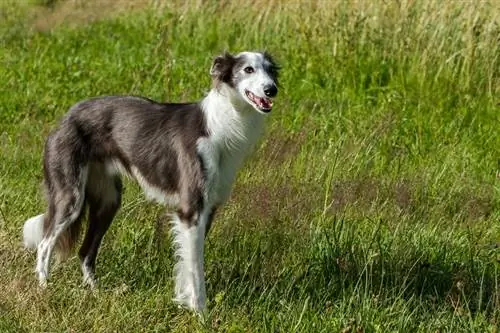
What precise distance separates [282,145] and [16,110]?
9.16 feet

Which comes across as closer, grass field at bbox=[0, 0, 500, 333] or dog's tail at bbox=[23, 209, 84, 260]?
grass field at bbox=[0, 0, 500, 333]

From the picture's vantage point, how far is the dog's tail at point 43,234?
676 centimetres

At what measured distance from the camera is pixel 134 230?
7055mm

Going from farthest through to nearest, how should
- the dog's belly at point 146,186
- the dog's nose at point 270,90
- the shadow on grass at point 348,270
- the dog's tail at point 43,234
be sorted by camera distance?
the dog's tail at point 43,234 < the dog's belly at point 146,186 < the shadow on grass at point 348,270 < the dog's nose at point 270,90

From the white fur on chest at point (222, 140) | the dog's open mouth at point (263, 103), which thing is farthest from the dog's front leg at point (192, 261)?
the dog's open mouth at point (263, 103)

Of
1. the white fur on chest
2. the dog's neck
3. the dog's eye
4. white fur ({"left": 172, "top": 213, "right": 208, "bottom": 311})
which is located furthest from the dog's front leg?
the dog's eye

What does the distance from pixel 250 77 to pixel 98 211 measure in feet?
4.67

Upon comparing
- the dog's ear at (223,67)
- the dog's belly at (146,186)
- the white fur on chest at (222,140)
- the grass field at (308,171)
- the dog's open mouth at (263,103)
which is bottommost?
the grass field at (308,171)

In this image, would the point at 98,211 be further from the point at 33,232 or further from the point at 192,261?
the point at 192,261

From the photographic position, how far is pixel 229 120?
630cm

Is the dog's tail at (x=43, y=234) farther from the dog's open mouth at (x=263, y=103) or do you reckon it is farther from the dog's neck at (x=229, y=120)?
the dog's open mouth at (x=263, y=103)

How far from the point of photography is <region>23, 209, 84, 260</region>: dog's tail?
676cm

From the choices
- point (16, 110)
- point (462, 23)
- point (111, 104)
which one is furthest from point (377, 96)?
point (111, 104)

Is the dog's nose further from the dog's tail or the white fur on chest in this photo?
the dog's tail
